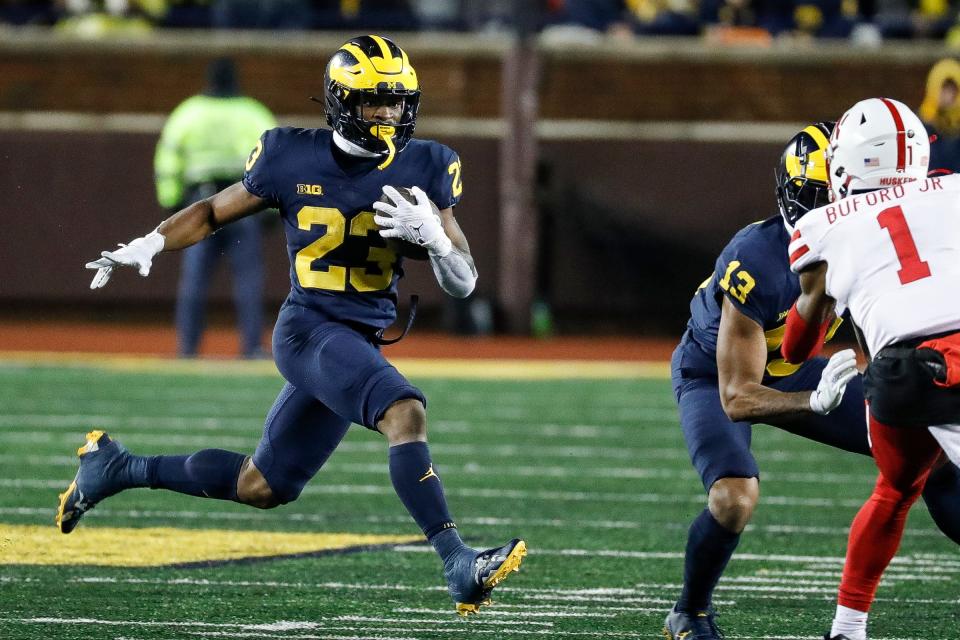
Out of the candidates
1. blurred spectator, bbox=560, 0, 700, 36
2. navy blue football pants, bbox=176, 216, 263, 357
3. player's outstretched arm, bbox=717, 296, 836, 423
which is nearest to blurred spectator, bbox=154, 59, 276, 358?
navy blue football pants, bbox=176, 216, 263, 357

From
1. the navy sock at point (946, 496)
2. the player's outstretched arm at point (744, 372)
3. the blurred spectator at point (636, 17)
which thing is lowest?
the blurred spectator at point (636, 17)

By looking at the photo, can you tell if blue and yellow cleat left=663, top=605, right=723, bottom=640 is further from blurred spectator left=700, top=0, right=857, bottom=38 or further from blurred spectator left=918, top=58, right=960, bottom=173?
blurred spectator left=700, top=0, right=857, bottom=38

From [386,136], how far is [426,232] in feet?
1.53

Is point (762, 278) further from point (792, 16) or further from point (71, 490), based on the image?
point (792, 16)

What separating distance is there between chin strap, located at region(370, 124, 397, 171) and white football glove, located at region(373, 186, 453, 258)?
0.93ft

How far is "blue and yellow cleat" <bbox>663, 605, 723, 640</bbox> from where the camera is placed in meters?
4.77

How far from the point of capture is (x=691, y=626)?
4.80 meters

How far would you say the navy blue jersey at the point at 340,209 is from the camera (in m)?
5.23

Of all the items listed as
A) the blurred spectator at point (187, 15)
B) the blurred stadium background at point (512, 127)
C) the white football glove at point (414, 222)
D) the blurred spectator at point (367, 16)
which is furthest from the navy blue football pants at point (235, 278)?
the white football glove at point (414, 222)

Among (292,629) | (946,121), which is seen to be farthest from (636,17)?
(292,629)

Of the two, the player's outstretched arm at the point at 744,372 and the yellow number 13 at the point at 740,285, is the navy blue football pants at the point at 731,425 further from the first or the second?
the yellow number 13 at the point at 740,285

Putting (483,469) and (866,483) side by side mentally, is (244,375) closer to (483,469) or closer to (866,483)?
(483,469)

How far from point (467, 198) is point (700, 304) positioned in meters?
9.95

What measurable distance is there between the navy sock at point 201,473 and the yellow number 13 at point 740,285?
5.31ft
